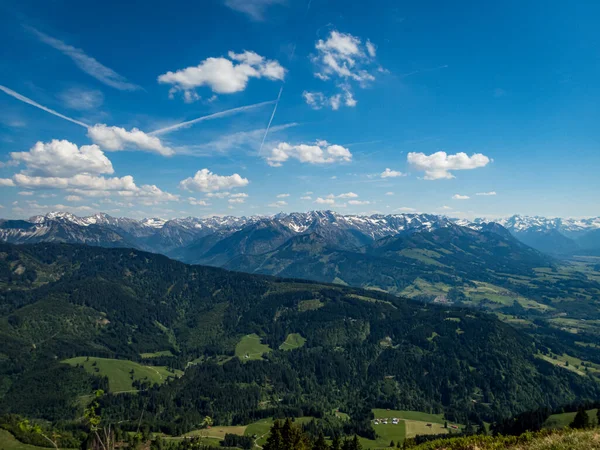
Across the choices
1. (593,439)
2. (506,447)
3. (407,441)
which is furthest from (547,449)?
(407,441)

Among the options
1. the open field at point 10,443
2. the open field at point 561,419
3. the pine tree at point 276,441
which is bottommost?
the open field at point 10,443

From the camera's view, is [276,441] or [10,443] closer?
[276,441]

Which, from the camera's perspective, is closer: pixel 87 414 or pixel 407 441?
pixel 87 414

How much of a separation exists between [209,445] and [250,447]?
74.1 feet

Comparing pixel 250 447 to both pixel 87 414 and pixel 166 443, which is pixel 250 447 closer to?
pixel 166 443

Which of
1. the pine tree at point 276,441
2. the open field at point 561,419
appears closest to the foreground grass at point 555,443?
the pine tree at point 276,441

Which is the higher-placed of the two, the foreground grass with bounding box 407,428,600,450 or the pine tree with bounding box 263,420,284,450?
the foreground grass with bounding box 407,428,600,450

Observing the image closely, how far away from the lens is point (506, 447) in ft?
155

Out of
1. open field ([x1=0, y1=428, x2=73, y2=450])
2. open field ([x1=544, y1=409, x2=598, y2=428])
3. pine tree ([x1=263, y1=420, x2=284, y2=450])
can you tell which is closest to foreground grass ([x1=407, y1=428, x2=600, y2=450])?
pine tree ([x1=263, y1=420, x2=284, y2=450])

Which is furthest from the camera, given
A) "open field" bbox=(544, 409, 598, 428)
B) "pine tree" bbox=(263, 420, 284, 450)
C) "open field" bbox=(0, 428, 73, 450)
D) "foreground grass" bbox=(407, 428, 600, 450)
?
"open field" bbox=(0, 428, 73, 450)

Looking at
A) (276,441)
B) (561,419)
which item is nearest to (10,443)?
(276,441)

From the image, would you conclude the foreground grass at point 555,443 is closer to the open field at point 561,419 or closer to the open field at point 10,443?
the open field at point 561,419

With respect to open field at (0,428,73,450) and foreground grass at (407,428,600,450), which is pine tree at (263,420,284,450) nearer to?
foreground grass at (407,428,600,450)

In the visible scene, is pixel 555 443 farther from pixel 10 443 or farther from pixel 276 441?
pixel 10 443
